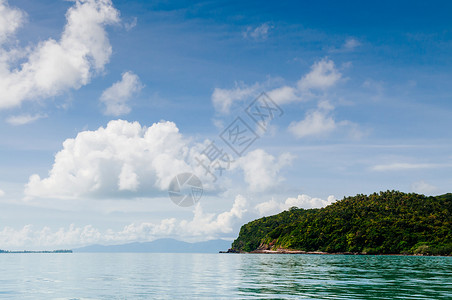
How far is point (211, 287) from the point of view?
4888 cm

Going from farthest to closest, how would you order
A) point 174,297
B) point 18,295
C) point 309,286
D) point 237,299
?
point 309,286 < point 18,295 < point 174,297 < point 237,299

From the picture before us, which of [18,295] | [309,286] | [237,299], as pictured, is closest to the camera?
[237,299]

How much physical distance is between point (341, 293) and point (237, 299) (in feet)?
35.3

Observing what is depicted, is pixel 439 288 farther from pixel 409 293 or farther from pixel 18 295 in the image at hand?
pixel 18 295

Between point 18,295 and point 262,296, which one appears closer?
point 262,296

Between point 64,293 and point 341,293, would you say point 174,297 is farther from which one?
point 341,293

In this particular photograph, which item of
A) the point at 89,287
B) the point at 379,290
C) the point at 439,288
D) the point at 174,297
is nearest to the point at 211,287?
the point at 174,297

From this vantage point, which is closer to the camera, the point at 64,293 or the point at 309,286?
the point at 64,293

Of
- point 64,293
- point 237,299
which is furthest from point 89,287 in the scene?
point 237,299

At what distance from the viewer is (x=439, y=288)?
147ft

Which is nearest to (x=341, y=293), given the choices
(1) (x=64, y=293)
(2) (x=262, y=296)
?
(2) (x=262, y=296)

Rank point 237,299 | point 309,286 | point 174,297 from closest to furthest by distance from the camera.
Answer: point 237,299 → point 174,297 → point 309,286

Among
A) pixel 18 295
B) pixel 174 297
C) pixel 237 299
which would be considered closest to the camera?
pixel 237 299

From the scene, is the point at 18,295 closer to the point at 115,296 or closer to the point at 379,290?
the point at 115,296
